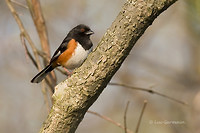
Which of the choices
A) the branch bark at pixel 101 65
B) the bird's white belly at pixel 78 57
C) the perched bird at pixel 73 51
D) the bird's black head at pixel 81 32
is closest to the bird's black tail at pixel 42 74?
the perched bird at pixel 73 51

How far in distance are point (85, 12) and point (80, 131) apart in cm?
304

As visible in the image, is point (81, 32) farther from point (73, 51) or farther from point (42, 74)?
point (42, 74)

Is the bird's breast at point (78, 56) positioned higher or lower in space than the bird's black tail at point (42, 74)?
higher

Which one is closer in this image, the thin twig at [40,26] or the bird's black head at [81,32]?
the thin twig at [40,26]

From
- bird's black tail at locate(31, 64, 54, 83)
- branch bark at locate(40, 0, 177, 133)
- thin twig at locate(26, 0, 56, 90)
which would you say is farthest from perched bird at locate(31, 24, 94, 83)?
branch bark at locate(40, 0, 177, 133)

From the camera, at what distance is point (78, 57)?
4164mm

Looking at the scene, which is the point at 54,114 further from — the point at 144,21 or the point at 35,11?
the point at 35,11

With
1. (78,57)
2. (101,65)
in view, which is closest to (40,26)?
(78,57)

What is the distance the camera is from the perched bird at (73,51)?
13.6 feet

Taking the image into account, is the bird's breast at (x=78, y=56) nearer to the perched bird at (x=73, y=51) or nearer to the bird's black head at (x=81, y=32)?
the perched bird at (x=73, y=51)

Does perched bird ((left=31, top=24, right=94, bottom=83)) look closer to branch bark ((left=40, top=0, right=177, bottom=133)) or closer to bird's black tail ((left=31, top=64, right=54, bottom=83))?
bird's black tail ((left=31, top=64, right=54, bottom=83))

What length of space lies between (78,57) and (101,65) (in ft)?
7.06

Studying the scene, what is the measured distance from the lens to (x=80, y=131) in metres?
7.81

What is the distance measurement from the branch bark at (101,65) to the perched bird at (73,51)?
6.06 feet
